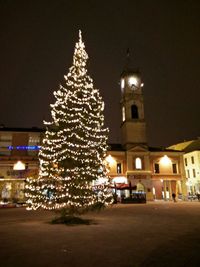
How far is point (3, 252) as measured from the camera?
286 inches

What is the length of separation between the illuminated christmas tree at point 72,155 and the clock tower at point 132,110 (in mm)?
30301

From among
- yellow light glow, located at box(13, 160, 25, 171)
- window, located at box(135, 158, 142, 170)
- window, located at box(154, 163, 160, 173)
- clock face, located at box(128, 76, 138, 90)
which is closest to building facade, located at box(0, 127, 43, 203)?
yellow light glow, located at box(13, 160, 25, 171)

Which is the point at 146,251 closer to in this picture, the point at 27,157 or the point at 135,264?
the point at 135,264

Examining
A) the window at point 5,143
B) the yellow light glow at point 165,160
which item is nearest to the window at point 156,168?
the yellow light glow at point 165,160

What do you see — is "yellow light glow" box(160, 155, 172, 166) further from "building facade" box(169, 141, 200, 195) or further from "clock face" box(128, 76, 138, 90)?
"clock face" box(128, 76, 138, 90)

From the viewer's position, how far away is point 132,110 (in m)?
47.1

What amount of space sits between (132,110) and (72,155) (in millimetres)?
33997

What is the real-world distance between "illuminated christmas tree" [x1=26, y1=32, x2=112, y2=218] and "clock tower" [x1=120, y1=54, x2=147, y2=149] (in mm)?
30301

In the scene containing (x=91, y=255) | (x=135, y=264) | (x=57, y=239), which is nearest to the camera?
(x=135, y=264)

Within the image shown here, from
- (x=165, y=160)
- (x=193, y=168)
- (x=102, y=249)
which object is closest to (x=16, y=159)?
(x=165, y=160)

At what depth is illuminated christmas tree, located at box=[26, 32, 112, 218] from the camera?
559 inches

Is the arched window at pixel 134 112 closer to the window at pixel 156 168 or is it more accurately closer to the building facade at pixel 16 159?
the window at pixel 156 168

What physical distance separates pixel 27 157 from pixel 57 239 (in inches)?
1231

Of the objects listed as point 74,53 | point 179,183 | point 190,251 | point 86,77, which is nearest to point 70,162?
point 86,77
